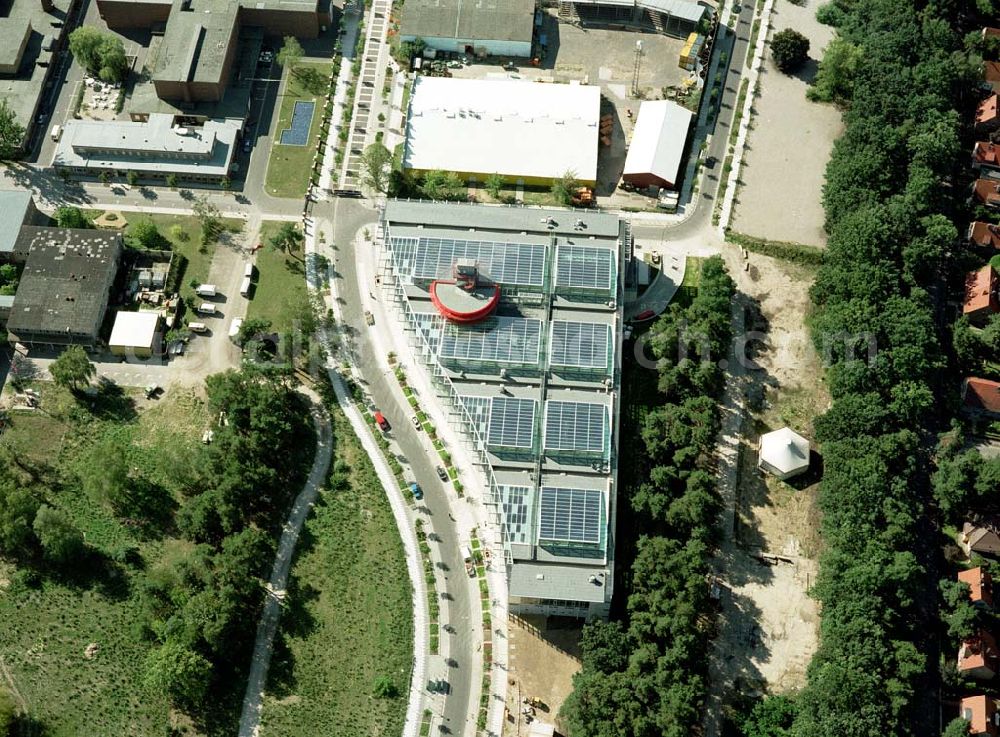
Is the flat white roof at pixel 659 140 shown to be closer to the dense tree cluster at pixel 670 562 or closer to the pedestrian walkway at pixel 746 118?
the pedestrian walkway at pixel 746 118

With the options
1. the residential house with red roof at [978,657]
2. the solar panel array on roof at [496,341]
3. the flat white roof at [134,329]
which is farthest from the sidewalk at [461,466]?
the residential house with red roof at [978,657]

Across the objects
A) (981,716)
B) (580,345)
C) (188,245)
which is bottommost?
(981,716)

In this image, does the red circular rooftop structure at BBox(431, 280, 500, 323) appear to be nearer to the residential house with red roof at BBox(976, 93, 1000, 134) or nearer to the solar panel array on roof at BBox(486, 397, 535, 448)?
the solar panel array on roof at BBox(486, 397, 535, 448)

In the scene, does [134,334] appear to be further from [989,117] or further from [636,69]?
[989,117]

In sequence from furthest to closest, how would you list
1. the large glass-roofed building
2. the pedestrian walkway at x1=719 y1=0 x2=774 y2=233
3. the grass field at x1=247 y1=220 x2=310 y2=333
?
1. the pedestrian walkway at x1=719 y1=0 x2=774 y2=233
2. the grass field at x1=247 y1=220 x2=310 y2=333
3. the large glass-roofed building

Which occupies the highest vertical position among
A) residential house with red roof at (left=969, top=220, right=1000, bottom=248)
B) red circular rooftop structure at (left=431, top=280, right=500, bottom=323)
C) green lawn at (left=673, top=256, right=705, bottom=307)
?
residential house with red roof at (left=969, top=220, right=1000, bottom=248)

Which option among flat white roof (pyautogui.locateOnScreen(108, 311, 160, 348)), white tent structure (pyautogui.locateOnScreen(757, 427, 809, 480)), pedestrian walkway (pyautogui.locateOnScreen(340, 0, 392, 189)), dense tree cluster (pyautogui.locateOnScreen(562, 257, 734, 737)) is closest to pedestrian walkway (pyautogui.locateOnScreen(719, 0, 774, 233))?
dense tree cluster (pyautogui.locateOnScreen(562, 257, 734, 737))

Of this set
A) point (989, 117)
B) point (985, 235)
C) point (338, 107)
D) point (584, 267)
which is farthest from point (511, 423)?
point (989, 117)
